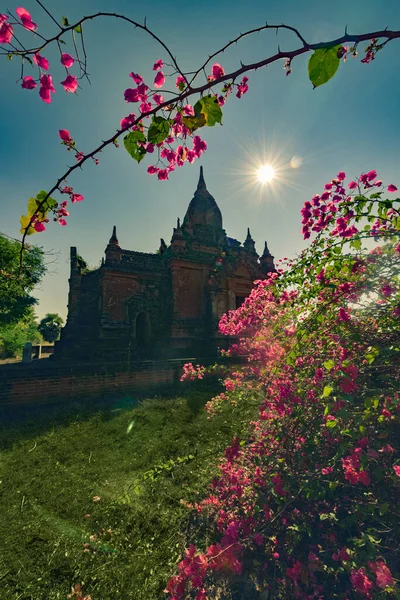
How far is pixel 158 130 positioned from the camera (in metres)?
1.23

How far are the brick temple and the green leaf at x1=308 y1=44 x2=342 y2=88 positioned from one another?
12.8 metres

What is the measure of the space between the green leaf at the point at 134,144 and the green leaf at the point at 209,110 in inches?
15.2

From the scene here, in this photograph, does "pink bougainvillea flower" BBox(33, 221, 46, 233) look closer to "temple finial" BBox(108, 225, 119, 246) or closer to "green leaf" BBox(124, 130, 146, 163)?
"green leaf" BBox(124, 130, 146, 163)

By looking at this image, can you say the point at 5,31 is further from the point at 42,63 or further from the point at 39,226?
the point at 39,226

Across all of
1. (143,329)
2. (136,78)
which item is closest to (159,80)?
(136,78)

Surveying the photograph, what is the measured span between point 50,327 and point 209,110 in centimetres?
4769

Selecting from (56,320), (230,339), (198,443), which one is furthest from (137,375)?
(56,320)

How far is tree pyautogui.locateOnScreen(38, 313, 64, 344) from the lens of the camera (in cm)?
3858

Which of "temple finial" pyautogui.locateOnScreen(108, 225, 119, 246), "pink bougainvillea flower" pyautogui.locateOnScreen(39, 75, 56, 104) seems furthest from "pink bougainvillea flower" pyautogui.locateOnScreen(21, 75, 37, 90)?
"temple finial" pyautogui.locateOnScreen(108, 225, 119, 246)

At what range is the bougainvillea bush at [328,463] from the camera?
6.34 ft

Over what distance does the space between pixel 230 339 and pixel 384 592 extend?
1236 cm

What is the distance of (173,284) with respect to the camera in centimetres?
1434

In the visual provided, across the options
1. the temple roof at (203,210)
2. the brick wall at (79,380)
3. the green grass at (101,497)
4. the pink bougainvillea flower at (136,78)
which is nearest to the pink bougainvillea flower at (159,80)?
the pink bougainvillea flower at (136,78)

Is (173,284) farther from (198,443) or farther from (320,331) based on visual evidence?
(320,331)
